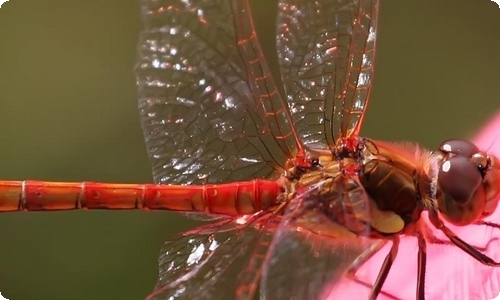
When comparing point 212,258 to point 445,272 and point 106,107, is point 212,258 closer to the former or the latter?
point 445,272

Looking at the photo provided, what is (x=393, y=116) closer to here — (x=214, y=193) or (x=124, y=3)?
(x=124, y=3)

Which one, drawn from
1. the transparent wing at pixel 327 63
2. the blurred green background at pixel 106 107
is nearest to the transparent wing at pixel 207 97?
the transparent wing at pixel 327 63

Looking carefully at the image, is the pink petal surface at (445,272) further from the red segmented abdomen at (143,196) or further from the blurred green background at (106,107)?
the blurred green background at (106,107)

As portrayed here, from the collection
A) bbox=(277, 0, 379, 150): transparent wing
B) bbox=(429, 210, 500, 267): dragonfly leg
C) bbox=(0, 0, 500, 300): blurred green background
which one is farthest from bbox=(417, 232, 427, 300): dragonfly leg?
bbox=(0, 0, 500, 300): blurred green background

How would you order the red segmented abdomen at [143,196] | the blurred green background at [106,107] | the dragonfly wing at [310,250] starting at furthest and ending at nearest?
the blurred green background at [106,107], the red segmented abdomen at [143,196], the dragonfly wing at [310,250]

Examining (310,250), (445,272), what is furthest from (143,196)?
(445,272)

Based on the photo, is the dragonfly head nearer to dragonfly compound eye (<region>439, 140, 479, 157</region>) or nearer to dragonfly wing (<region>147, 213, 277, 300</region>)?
dragonfly compound eye (<region>439, 140, 479, 157</region>)
